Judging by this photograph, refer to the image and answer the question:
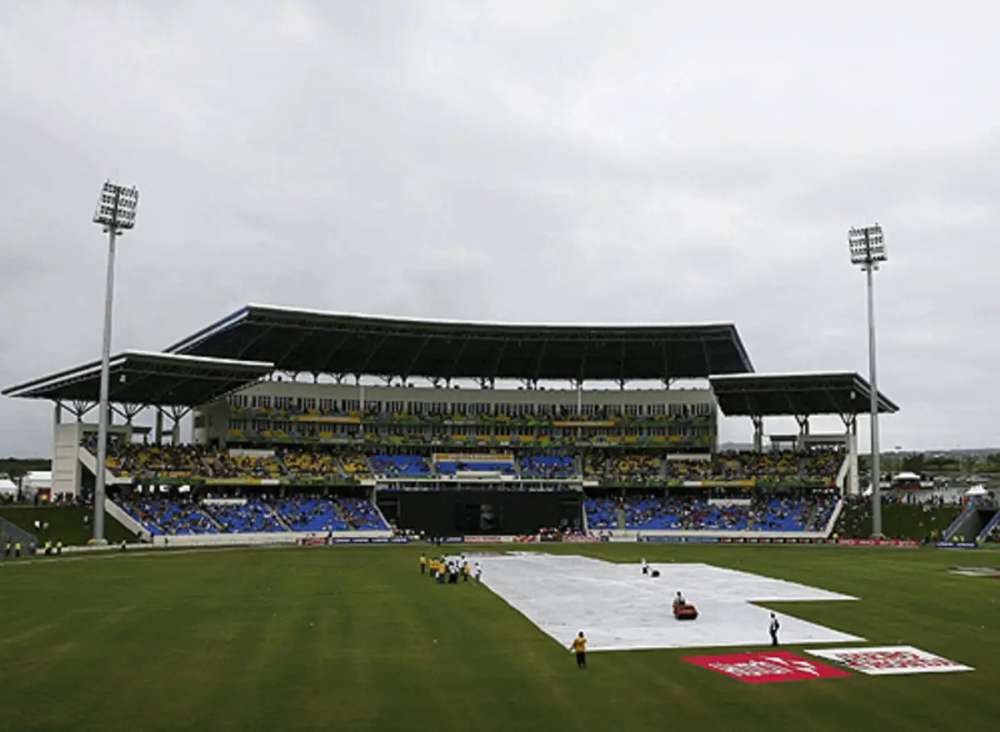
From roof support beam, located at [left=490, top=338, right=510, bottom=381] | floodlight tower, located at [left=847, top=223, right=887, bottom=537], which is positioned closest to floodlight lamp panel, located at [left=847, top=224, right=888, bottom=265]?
floodlight tower, located at [left=847, top=223, right=887, bottom=537]

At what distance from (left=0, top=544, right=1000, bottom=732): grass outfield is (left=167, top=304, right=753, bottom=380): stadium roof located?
47.7 metres

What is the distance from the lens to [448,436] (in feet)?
374

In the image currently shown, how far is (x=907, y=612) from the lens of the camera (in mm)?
38781

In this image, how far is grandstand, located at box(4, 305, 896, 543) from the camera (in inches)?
3568

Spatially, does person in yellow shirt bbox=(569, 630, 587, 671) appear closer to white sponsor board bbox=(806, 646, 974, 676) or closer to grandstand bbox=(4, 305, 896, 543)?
white sponsor board bbox=(806, 646, 974, 676)

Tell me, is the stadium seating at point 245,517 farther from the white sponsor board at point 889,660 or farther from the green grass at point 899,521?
the white sponsor board at point 889,660

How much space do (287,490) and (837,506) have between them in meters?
Result: 60.1

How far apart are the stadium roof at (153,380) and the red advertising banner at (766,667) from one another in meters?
65.2

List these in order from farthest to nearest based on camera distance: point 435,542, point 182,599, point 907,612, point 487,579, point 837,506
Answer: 1. point 837,506
2. point 435,542
3. point 487,579
4. point 182,599
5. point 907,612

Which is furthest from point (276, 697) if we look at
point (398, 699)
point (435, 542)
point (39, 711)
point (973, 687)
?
point (435, 542)

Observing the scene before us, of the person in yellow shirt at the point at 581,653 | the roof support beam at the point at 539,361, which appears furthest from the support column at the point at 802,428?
the person in yellow shirt at the point at 581,653

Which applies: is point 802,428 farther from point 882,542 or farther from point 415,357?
point 415,357

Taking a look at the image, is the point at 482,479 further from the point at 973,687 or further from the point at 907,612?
the point at 973,687

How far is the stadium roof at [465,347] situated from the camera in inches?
3777
